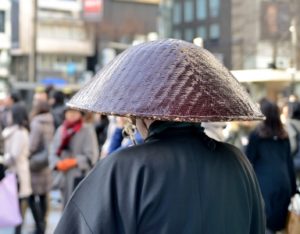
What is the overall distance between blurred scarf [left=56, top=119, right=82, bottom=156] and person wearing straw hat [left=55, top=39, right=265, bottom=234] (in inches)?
181

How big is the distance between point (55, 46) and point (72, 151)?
1845 inches

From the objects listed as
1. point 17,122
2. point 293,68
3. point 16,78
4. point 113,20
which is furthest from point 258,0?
point 16,78

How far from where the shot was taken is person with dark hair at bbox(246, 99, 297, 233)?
554 centimetres

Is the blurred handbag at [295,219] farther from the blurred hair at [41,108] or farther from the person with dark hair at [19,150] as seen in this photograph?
the blurred hair at [41,108]

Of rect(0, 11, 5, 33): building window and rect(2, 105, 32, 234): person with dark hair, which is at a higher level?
rect(0, 11, 5, 33): building window

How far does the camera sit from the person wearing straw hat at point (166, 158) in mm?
1802

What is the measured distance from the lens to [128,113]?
185 cm

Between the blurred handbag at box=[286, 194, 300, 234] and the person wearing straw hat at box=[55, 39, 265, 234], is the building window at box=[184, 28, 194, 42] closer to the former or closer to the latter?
the blurred handbag at box=[286, 194, 300, 234]

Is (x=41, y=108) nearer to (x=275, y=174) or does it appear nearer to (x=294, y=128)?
(x=294, y=128)

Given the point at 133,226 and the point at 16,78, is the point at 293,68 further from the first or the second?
the point at 16,78

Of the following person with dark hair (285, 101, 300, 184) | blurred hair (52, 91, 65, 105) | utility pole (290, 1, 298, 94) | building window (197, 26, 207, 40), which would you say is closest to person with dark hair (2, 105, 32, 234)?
blurred hair (52, 91, 65, 105)

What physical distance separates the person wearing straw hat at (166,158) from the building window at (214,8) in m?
10.7

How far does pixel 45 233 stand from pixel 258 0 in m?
5.99

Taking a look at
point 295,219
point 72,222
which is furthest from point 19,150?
point 72,222
